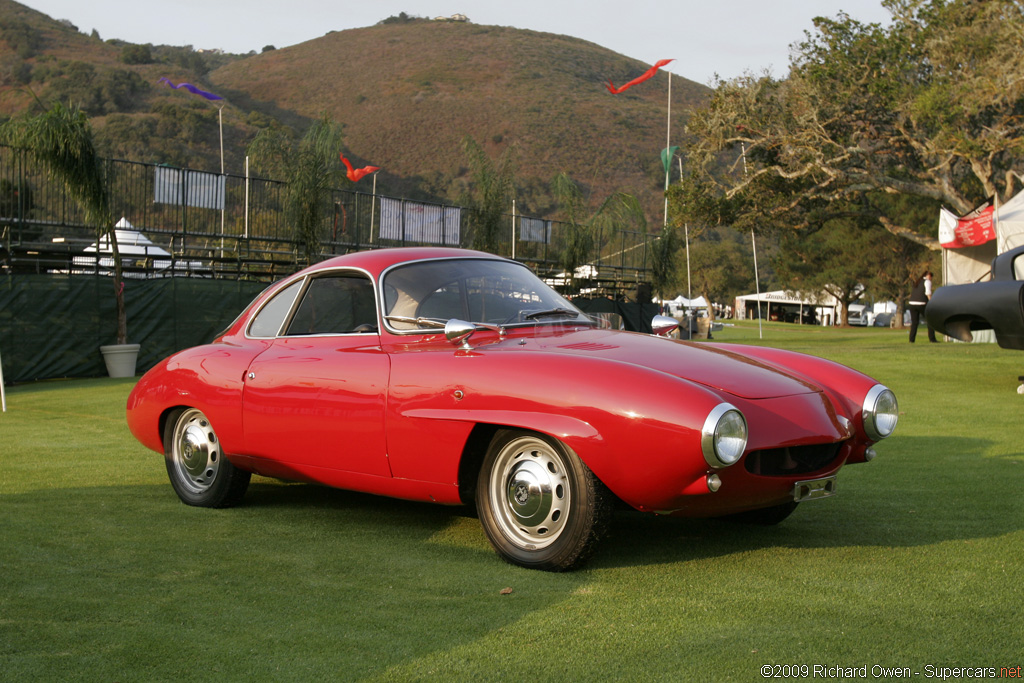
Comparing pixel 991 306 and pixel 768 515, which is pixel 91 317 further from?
pixel 768 515

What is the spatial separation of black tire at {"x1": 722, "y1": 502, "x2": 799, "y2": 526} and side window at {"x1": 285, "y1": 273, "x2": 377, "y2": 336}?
7.30 ft

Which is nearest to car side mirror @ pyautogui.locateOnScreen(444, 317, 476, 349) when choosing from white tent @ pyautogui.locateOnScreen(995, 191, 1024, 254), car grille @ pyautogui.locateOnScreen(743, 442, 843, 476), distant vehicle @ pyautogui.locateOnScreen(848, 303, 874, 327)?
car grille @ pyautogui.locateOnScreen(743, 442, 843, 476)

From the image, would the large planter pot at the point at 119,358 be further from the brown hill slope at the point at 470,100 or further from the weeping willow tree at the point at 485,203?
the brown hill slope at the point at 470,100

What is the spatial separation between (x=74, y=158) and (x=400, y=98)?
99.4 m

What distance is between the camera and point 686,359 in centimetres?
441

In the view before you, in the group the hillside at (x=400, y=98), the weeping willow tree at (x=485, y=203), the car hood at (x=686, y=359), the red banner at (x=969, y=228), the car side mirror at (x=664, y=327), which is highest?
the hillside at (x=400, y=98)

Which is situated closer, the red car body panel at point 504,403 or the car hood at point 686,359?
the red car body panel at point 504,403

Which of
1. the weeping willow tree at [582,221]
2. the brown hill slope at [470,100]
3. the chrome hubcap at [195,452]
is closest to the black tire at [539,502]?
the chrome hubcap at [195,452]

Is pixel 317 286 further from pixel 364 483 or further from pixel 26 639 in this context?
pixel 26 639

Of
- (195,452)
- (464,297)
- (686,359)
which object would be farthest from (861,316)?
(686,359)

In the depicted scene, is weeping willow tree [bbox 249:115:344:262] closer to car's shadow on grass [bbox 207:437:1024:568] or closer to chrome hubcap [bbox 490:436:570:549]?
car's shadow on grass [bbox 207:437:1024:568]

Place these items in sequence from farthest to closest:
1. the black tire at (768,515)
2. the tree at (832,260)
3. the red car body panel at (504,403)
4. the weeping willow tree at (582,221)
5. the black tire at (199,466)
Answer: the tree at (832,260)
the weeping willow tree at (582,221)
the black tire at (199,466)
the black tire at (768,515)
the red car body panel at (504,403)

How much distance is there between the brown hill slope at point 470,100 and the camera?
95188 millimetres

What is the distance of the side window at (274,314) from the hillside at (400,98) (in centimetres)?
6318
